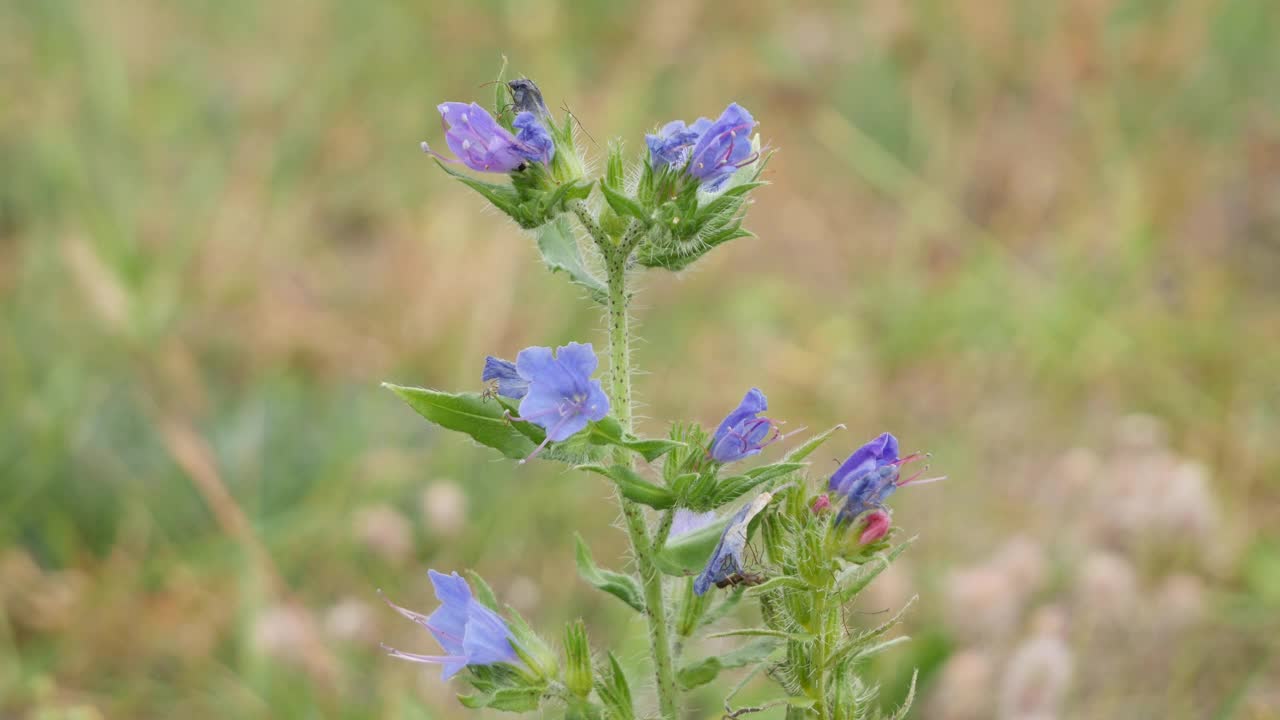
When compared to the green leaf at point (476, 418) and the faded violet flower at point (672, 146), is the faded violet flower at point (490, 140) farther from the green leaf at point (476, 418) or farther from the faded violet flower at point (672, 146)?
the green leaf at point (476, 418)

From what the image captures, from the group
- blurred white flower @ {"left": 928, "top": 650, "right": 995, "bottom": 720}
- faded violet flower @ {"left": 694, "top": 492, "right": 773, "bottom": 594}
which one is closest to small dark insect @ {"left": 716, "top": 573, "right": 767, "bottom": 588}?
faded violet flower @ {"left": 694, "top": 492, "right": 773, "bottom": 594}

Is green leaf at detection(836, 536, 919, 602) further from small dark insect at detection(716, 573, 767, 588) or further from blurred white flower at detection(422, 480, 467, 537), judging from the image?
blurred white flower at detection(422, 480, 467, 537)

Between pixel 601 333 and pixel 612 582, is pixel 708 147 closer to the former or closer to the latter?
pixel 612 582

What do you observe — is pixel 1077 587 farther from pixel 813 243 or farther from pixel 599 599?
pixel 813 243

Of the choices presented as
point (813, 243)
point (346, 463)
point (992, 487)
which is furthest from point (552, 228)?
point (813, 243)

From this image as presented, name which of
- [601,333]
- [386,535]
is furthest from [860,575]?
[601,333]
